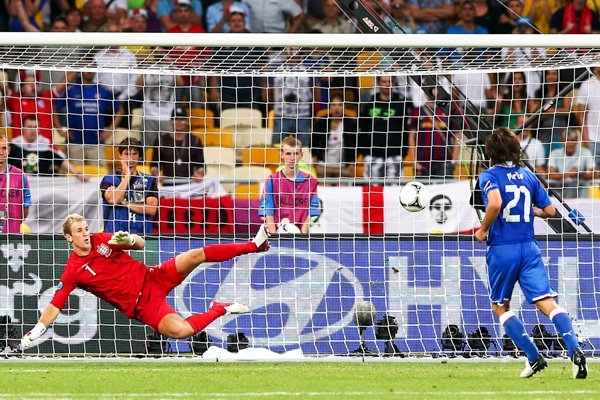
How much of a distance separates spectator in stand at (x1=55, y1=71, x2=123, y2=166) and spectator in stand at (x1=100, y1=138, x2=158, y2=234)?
109 cm

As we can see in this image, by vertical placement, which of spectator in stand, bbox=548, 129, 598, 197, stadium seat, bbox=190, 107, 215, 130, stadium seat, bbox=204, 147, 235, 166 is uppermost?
stadium seat, bbox=190, 107, 215, 130

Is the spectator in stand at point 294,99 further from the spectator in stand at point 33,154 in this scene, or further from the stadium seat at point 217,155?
the spectator in stand at point 33,154

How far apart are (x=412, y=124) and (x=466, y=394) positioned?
758cm

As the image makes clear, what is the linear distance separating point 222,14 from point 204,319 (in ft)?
29.7

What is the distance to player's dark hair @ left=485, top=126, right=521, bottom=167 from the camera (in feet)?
29.2

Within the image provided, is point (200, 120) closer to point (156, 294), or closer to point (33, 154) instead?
point (33, 154)

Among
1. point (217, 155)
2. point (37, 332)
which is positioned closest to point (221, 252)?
point (37, 332)

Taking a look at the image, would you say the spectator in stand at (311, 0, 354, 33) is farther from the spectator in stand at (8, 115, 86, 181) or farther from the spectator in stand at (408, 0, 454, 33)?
the spectator in stand at (8, 115, 86, 181)

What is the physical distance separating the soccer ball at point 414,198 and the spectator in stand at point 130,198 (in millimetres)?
2766

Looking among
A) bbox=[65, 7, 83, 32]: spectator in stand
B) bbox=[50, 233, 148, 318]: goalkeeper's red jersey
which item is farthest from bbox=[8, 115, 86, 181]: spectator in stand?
bbox=[65, 7, 83, 32]: spectator in stand

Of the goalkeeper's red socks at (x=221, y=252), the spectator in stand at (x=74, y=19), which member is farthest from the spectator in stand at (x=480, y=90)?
the spectator in stand at (x=74, y=19)

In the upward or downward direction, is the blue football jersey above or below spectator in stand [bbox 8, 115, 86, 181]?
below

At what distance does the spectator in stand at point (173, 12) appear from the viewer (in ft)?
59.9

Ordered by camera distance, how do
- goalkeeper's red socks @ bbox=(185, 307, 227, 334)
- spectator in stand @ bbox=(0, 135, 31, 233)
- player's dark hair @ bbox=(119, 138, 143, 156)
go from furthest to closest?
player's dark hair @ bbox=(119, 138, 143, 156) < spectator in stand @ bbox=(0, 135, 31, 233) < goalkeeper's red socks @ bbox=(185, 307, 227, 334)
